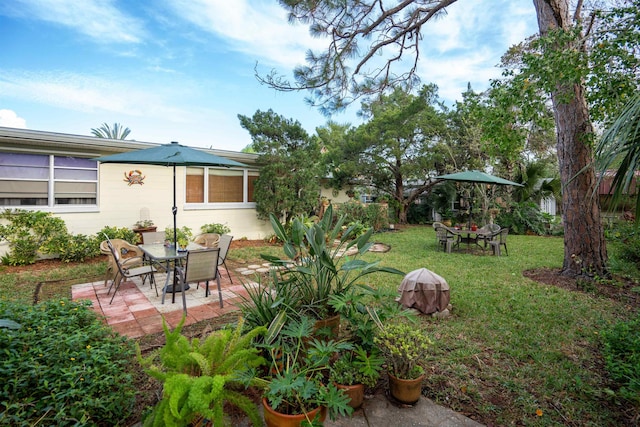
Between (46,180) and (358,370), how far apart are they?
27.7 feet

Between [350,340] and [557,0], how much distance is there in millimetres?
6698

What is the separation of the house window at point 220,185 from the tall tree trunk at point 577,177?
8.29 meters

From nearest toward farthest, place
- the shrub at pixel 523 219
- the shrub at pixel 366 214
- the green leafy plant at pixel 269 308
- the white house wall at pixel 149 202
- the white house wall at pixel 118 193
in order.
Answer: the green leafy plant at pixel 269 308, the white house wall at pixel 118 193, the white house wall at pixel 149 202, the shrub at pixel 366 214, the shrub at pixel 523 219

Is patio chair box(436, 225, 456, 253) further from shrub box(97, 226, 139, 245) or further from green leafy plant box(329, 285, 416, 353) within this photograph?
shrub box(97, 226, 139, 245)

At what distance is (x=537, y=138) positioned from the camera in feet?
44.7

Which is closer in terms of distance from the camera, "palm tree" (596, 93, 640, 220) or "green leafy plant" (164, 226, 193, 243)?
"palm tree" (596, 93, 640, 220)

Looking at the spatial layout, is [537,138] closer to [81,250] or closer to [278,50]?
[278,50]

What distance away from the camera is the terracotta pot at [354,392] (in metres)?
2.13

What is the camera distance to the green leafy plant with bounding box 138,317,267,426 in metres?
1.58

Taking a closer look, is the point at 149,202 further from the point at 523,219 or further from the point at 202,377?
the point at 523,219

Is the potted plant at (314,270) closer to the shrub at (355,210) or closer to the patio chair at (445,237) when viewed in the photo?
the patio chair at (445,237)

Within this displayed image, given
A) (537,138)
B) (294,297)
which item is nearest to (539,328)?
(294,297)

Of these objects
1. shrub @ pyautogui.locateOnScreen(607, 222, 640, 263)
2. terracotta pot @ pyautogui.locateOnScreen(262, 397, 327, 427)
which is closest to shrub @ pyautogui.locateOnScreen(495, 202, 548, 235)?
shrub @ pyautogui.locateOnScreen(607, 222, 640, 263)

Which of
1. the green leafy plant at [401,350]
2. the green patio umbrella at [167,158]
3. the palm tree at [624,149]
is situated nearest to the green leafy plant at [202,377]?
the green leafy plant at [401,350]
